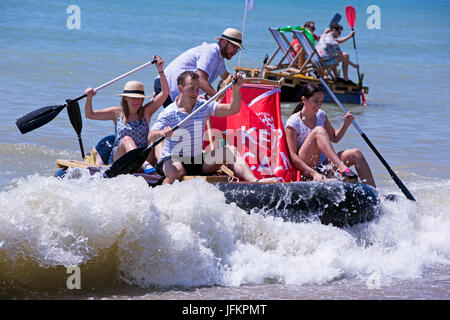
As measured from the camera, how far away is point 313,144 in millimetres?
8008

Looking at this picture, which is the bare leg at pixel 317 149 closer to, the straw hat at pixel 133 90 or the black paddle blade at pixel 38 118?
the straw hat at pixel 133 90

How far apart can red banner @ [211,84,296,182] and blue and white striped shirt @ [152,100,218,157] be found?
0.47m

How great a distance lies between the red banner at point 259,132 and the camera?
8016 millimetres

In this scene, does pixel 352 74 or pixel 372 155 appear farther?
pixel 352 74

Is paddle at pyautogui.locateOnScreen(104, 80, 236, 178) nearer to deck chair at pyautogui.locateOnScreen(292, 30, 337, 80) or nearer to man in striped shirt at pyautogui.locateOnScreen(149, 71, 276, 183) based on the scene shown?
man in striped shirt at pyautogui.locateOnScreen(149, 71, 276, 183)

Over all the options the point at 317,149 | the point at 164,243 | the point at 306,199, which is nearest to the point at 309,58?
the point at 317,149

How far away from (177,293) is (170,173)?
60.9 inches

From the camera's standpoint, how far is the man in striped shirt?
7395 mm

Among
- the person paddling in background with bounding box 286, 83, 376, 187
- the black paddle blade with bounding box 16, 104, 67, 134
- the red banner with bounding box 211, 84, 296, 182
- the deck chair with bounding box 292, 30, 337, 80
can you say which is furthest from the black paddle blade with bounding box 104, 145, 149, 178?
the deck chair with bounding box 292, 30, 337, 80

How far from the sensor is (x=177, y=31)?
4188 centimetres

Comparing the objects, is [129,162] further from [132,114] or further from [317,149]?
[317,149]

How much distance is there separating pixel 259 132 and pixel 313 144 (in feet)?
1.88

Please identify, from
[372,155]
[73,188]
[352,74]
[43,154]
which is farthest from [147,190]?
[352,74]
